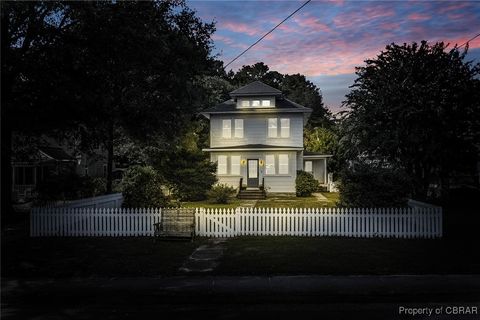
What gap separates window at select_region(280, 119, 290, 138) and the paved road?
26.6 meters

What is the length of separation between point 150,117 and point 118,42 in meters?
3.32

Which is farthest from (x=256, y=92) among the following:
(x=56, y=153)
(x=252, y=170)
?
(x=56, y=153)

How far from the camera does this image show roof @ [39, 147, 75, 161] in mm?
36159

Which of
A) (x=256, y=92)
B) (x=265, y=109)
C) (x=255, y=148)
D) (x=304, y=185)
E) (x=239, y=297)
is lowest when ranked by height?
(x=239, y=297)

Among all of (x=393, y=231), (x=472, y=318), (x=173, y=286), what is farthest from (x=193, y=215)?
(x=472, y=318)

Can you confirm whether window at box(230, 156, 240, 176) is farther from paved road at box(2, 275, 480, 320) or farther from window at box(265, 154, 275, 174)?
paved road at box(2, 275, 480, 320)

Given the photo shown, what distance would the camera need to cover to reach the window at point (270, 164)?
34969 mm

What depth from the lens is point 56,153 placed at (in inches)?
1508

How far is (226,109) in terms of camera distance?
119 feet

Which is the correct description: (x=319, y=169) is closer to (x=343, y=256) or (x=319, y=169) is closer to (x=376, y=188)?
(x=376, y=188)

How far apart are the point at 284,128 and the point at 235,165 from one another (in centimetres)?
497

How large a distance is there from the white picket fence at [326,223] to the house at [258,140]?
1862cm

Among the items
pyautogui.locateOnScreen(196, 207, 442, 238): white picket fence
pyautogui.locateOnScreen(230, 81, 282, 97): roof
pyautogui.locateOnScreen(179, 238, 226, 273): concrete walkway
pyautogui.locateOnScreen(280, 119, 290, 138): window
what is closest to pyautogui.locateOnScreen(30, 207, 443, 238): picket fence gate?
pyautogui.locateOnScreen(196, 207, 442, 238): white picket fence

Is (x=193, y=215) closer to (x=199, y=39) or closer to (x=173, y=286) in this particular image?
(x=173, y=286)
